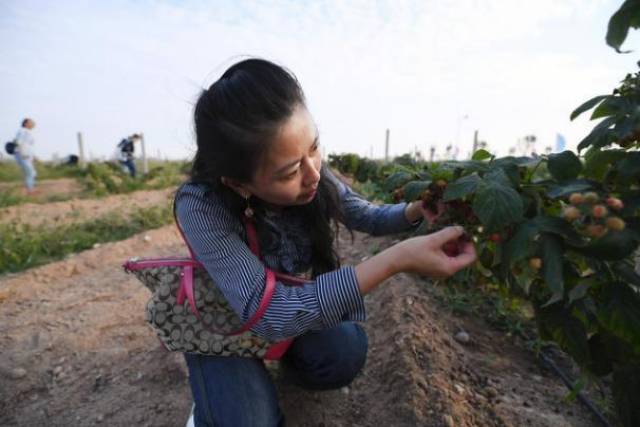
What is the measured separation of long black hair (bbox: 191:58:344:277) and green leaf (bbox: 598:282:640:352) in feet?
2.59

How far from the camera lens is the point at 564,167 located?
0.83 meters

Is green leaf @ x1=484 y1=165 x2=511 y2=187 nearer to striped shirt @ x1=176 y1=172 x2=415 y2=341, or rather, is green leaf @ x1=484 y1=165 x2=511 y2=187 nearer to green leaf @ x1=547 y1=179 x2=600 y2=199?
green leaf @ x1=547 y1=179 x2=600 y2=199

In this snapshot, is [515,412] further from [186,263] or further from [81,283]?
[81,283]

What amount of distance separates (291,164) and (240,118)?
0.57 feet

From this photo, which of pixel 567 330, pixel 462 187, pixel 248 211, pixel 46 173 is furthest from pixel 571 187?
pixel 46 173

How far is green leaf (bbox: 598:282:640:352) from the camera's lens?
75 centimetres

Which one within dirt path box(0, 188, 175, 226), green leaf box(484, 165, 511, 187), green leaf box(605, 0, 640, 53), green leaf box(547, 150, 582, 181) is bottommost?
dirt path box(0, 188, 175, 226)

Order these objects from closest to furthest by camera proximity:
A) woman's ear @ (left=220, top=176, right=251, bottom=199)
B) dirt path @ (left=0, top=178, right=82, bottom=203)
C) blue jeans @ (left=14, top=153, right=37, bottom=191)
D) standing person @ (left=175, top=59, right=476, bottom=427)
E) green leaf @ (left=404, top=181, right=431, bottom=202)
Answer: green leaf @ (left=404, top=181, right=431, bottom=202) → standing person @ (left=175, top=59, right=476, bottom=427) → woman's ear @ (left=220, top=176, right=251, bottom=199) → dirt path @ (left=0, top=178, right=82, bottom=203) → blue jeans @ (left=14, top=153, right=37, bottom=191)

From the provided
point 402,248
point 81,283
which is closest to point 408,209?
point 402,248

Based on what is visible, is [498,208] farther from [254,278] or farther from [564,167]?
[254,278]

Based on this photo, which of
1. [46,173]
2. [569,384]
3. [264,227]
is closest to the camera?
[264,227]

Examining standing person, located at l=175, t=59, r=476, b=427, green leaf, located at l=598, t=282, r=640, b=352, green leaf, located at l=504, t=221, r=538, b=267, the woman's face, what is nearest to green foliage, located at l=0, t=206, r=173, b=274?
standing person, located at l=175, t=59, r=476, b=427

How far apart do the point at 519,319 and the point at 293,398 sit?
48.2 inches

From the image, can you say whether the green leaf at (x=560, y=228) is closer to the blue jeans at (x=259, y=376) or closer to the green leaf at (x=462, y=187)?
the green leaf at (x=462, y=187)
